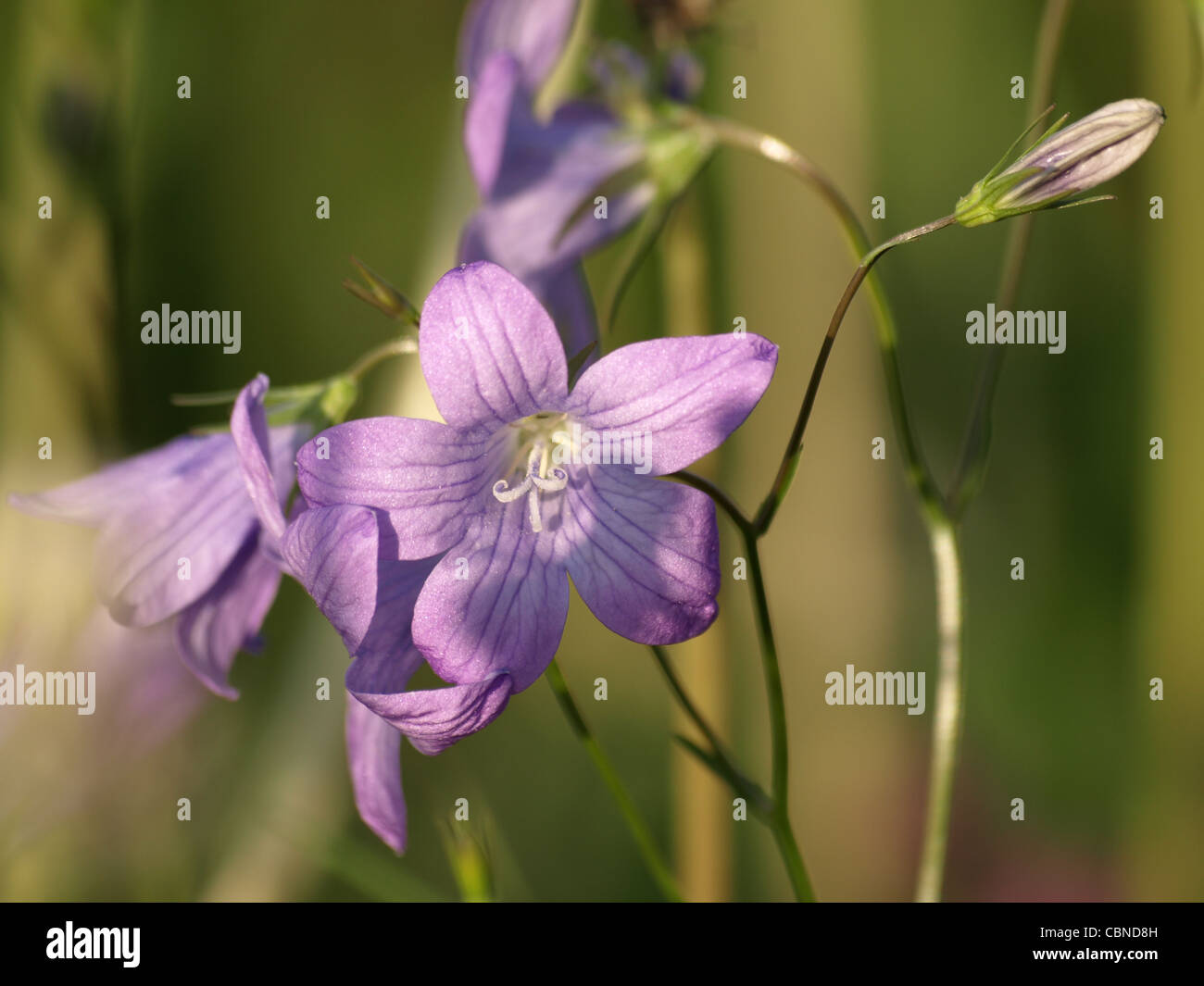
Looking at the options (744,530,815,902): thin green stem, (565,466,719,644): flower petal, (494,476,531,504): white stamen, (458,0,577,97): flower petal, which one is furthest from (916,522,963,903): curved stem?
(458,0,577,97): flower petal

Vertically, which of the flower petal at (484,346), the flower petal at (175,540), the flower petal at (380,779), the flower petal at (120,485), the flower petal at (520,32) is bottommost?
the flower petal at (380,779)

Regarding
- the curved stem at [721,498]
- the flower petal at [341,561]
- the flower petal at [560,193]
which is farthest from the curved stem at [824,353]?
the flower petal at [560,193]

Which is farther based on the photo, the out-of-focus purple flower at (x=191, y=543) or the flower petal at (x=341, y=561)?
the out-of-focus purple flower at (x=191, y=543)

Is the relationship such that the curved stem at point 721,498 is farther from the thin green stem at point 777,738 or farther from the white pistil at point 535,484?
the white pistil at point 535,484

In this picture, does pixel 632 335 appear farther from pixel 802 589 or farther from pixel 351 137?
pixel 351 137

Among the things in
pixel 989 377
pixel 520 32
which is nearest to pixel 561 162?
pixel 520 32

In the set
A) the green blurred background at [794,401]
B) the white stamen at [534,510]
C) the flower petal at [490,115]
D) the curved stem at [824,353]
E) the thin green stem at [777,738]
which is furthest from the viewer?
the green blurred background at [794,401]

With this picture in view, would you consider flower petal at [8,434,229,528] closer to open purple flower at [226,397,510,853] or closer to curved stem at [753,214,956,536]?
open purple flower at [226,397,510,853]

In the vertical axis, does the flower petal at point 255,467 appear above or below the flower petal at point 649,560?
above
